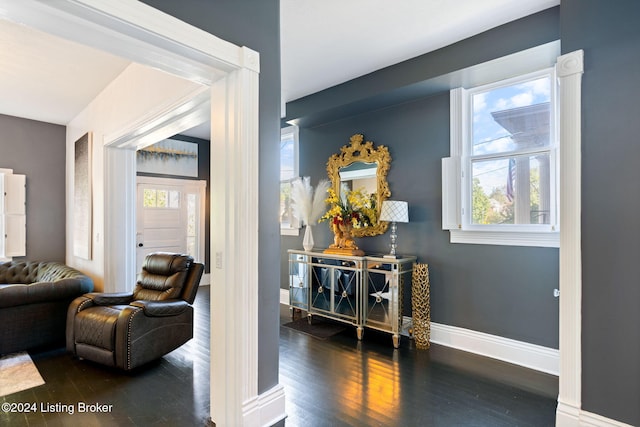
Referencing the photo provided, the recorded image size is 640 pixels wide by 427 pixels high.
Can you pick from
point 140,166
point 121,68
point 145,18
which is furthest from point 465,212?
point 140,166

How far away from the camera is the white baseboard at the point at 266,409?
1979 mm

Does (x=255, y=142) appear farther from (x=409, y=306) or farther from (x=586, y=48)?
(x=409, y=306)

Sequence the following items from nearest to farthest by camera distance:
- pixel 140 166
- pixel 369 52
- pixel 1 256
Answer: pixel 369 52 → pixel 1 256 → pixel 140 166

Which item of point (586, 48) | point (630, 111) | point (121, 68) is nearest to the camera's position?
point (630, 111)

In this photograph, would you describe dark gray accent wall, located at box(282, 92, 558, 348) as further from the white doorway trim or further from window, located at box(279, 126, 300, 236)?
the white doorway trim

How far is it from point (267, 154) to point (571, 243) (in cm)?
191

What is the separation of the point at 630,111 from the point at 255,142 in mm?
2089

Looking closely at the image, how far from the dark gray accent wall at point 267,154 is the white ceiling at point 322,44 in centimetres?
53

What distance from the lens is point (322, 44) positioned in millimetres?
3088

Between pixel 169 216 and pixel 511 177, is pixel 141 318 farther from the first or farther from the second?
pixel 169 216

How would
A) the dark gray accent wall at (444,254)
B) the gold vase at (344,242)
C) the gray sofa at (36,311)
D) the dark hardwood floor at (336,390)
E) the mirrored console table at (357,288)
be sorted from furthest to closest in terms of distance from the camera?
the gold vase at (344,242), the mirrored console table at (357,288), the gray sofa at (36,311), the dark gray accent wall at (444,254), the dark hardwood floor at (336,390)

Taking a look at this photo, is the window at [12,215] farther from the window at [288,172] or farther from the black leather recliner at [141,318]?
the window at [288,172]

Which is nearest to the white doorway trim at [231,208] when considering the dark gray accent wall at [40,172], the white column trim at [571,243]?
the white column trim at [571,243]

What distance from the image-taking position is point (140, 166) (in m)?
5.92
